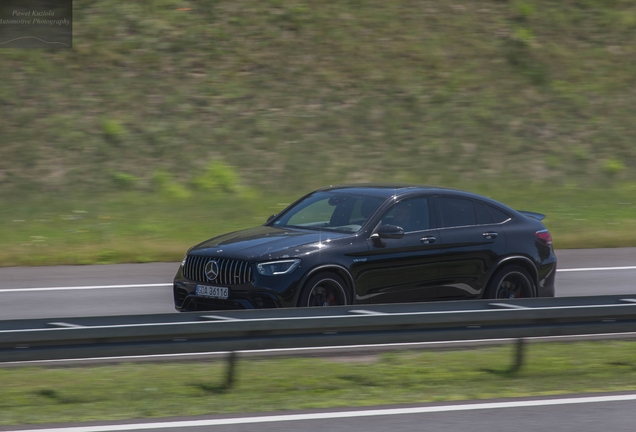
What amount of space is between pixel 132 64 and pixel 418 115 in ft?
23.7

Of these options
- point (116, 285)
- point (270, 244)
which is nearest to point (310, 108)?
point (116, 285)

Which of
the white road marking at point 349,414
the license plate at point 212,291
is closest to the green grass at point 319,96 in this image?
the license plate at point 212,291

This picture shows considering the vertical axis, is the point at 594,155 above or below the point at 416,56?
below

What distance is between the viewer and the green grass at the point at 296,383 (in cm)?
725

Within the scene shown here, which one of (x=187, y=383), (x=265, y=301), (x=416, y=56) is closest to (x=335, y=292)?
(x=265, y=301)

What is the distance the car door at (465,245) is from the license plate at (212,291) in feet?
7.50

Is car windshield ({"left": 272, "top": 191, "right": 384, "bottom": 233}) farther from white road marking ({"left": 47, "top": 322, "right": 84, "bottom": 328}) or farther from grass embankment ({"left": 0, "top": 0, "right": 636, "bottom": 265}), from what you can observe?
grass embankment ({"left": 0, "top": 0, "right": 636, "bottom": 265})

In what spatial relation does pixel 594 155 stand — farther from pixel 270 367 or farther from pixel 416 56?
pixel 270 367

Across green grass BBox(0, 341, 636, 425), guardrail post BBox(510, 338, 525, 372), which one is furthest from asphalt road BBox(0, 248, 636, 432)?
guardrail post BBox(510, 338, 525, 372)

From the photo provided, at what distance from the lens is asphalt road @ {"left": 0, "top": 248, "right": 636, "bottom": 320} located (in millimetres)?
12016

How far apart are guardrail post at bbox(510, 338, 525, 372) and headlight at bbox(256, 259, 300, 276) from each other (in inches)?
88.3

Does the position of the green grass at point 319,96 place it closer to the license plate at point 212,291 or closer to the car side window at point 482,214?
the car side window at point 482,214

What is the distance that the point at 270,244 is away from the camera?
994 centimetres

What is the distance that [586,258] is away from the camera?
1662 cm
